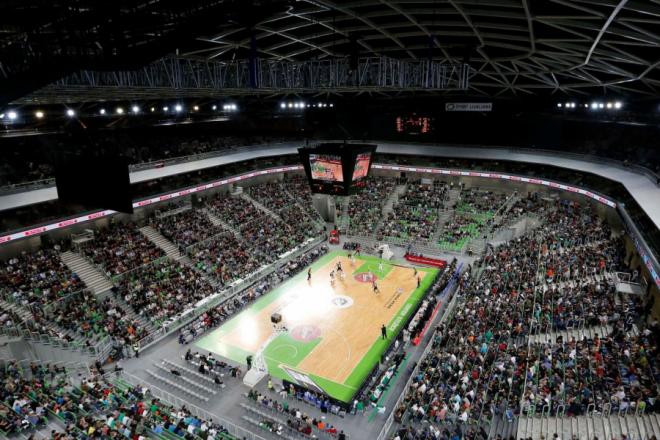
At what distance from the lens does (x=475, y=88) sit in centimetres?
4291

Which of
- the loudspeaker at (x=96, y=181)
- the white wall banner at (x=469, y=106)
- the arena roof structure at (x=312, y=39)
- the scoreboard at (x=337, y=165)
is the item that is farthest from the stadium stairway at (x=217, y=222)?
the white wall banner at (x=469, y=106)

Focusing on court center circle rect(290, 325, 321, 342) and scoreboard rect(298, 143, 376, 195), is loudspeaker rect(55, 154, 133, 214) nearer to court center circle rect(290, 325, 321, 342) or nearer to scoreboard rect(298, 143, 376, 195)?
scoreboard rect(298, 143, 376, 195)

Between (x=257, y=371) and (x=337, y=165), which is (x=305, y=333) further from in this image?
(x=337, y=165)

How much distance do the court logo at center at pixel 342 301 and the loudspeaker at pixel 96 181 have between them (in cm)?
1798

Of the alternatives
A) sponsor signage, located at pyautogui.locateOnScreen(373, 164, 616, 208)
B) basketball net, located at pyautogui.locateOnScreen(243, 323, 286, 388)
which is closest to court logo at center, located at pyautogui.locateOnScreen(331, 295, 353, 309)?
basketball net, located at pyautogui.locateOnScreen(243, 323, 286, 388)

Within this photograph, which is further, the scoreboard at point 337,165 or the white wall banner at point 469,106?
the white wall banner at point 469,106

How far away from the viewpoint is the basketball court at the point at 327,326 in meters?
23.0

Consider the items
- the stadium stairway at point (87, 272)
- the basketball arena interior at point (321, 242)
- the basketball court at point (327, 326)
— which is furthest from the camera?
the stadium stairway at point (87, 272)

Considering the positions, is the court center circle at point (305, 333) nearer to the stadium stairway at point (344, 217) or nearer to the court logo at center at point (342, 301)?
the court logo at center at point (342, 301)

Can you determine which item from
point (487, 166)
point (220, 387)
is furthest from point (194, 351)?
point (487, 166)

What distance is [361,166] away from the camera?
2858 cm

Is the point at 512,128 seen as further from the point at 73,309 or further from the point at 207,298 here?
the point at 73,309

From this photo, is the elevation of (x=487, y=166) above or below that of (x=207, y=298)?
above

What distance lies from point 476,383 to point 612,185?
24290mm
